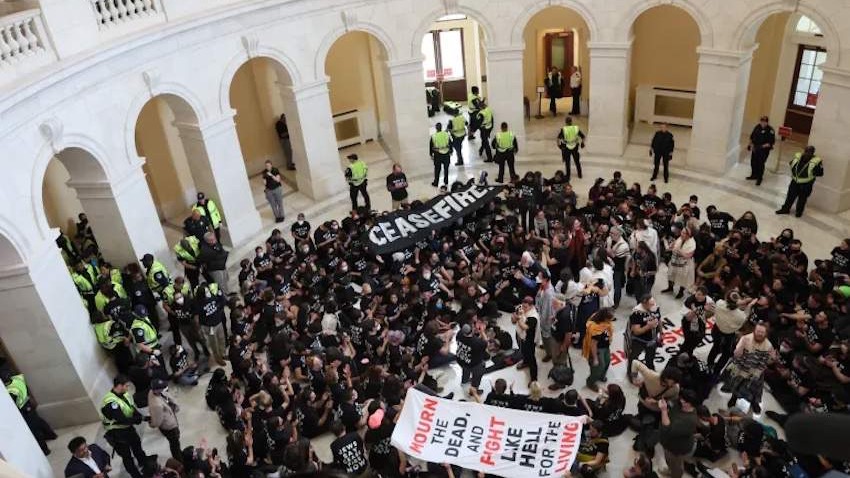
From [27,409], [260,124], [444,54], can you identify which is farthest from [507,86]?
[27,409]

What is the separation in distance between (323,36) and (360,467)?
1099cm

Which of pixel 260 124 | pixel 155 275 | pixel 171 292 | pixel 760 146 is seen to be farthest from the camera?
pixel 260 124

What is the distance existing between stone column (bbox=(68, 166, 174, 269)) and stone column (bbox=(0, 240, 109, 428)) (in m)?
1.93

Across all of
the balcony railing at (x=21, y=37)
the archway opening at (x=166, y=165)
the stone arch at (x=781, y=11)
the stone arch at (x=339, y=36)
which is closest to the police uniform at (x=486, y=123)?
the stone arch at (x=339, y=36)

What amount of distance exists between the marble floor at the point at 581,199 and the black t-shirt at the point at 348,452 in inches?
74.1

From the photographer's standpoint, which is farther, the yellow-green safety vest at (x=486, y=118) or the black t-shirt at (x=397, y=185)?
the yellow-green safety vest at (x=486, y=118)

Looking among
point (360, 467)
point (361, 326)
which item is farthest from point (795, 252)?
point (360, 467)

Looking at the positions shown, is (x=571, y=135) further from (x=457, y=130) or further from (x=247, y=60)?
(x=247, y=60)

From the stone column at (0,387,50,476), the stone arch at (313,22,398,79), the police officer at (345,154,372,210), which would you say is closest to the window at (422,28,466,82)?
the stone arch at (313,22,398,79)

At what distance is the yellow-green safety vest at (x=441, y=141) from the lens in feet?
56.4

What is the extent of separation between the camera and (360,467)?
28.7 ft

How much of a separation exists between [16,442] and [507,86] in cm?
1343

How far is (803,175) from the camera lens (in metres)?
14.8

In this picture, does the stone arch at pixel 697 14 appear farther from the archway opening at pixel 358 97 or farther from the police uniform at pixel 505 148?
the archway opening at pixel 358 97
